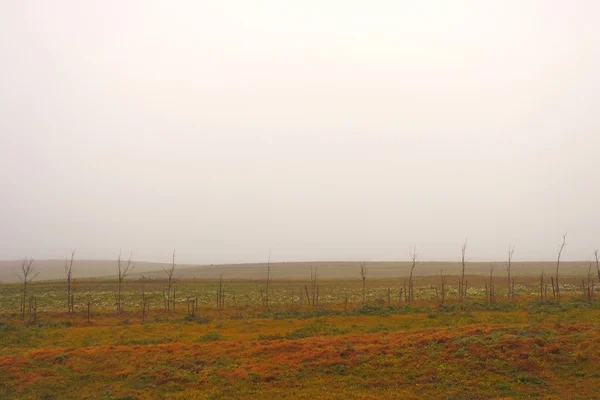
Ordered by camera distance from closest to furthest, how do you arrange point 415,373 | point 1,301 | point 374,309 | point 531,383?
point 531,383 → point 415,373 → point 374,309 → point 1,301

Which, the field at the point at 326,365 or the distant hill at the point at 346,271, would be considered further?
the distant hill at the point at 346,271

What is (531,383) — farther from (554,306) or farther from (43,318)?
(43,318)

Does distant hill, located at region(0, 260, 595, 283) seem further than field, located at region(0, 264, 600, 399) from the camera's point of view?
Yes

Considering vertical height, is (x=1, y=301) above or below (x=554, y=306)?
below

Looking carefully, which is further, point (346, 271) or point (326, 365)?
point (346, 271)

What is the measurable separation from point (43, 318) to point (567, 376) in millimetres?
36283

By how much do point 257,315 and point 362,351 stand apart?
16763 millimetres

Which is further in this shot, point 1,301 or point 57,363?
point 1,301

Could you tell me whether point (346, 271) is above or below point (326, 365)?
below

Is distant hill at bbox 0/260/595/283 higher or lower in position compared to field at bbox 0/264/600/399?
lower

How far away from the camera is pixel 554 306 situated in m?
27.9

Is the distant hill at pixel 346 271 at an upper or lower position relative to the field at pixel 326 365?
lower

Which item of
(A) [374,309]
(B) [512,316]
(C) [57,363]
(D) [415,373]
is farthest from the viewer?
(A) [374,309]

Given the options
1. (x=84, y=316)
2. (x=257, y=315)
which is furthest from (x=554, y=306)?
(x=84, y=316)
